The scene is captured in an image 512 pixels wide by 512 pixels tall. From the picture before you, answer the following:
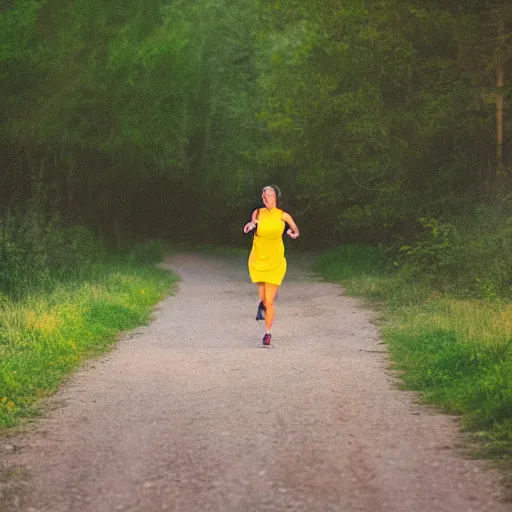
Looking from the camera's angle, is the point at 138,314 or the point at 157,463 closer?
the point at 157,463

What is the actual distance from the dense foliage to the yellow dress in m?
6.67

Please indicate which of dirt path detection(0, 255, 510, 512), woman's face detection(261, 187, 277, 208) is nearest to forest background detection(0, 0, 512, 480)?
dirt path detection(0, 255, 510, 512)

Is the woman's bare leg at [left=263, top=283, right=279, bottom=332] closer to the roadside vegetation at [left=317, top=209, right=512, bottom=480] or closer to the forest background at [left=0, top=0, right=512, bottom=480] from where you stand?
the roadside vegetation at [left=317, top=209, right=512, bottom=480]

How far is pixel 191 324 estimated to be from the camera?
15.1 metres

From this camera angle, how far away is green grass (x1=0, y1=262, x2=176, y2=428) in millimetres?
8906

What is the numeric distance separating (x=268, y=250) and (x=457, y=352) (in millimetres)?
3445

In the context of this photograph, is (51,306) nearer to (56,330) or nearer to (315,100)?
(56,330)

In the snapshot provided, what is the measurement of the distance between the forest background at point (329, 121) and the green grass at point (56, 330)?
0.35 metres

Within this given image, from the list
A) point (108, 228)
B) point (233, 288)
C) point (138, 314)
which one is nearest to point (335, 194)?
point (233, 288)

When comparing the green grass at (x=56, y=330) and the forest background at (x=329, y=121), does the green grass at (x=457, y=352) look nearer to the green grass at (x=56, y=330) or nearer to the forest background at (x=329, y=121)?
the forest background at (x=329, y=121)

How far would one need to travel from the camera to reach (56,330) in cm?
1180

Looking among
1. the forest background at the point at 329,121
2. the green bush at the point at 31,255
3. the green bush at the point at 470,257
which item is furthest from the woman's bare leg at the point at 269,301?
the green bush at the point at 31,255

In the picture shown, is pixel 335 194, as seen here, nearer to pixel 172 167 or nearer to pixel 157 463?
pixel 172 167

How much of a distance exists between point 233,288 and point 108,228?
19.4 metres
